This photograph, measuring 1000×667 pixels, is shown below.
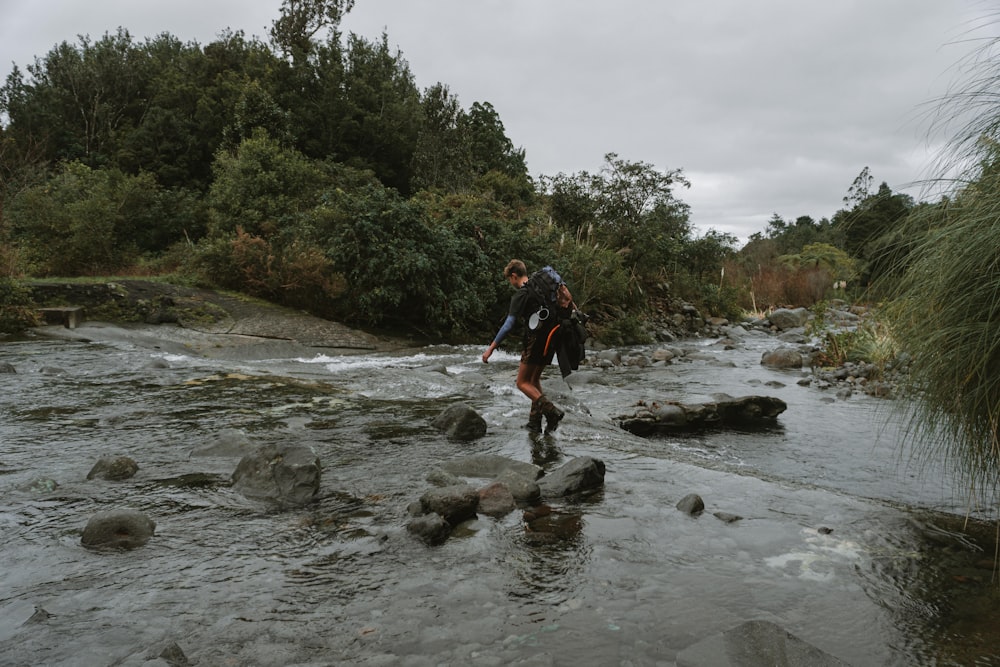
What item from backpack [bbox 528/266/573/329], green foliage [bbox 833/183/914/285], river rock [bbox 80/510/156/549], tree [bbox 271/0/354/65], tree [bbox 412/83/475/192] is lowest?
Answer: river rock [bbox 80/510/156/549]

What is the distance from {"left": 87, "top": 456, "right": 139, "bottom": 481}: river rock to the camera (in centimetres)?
527

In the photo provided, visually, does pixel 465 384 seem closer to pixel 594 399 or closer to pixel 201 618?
pixel 594 399

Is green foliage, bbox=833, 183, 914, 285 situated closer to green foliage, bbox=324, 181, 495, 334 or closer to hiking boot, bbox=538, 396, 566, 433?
hiking boot, bbox=538, 396, 566, 433

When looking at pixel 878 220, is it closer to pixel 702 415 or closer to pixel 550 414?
pixel 550 414

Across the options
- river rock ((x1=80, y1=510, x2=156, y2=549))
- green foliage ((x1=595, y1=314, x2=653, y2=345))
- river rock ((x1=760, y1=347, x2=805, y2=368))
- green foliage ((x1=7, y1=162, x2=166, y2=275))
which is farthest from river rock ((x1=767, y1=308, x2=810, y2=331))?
green foliage ((x1=7, y1=162, x2=166, y2=275))

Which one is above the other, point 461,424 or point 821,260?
point 821,260

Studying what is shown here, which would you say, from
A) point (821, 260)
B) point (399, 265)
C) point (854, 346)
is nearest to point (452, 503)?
point (399, 265)

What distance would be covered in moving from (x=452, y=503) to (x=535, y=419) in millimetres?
3095

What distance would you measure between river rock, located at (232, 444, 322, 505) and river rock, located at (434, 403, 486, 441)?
80.2 inches

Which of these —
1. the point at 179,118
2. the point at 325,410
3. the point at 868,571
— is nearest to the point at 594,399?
the point at 325,410

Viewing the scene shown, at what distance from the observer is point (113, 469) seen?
5297 millimetres

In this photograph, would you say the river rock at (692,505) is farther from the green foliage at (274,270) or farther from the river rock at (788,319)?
the river rock at (788,319)

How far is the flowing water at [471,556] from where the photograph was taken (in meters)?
2.99

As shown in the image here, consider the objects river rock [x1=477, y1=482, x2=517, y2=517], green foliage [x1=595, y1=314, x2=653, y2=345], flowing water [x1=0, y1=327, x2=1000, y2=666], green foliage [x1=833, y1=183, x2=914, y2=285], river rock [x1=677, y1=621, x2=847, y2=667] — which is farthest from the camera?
green foliage [x1=595, y1=314, x2=653, y2=345]
